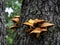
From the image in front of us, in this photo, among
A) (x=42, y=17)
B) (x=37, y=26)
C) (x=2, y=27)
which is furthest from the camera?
(x=2, y=27)

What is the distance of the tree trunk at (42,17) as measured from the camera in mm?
1952

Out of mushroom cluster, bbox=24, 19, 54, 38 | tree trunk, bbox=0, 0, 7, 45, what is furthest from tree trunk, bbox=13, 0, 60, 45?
tree trunk, bbox=0, 0, 7, 45

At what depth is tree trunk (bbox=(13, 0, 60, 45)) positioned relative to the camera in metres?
1.95

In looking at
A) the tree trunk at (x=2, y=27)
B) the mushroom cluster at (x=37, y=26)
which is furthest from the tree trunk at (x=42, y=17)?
the tree trunk at (x=2, y=27)

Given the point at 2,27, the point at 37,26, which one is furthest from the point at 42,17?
the point at 2,27

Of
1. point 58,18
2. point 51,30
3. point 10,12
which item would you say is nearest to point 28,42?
point 51,30

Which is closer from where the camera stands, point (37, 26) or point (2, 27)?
point (37, 26)

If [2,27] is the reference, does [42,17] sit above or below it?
above

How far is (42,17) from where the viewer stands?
2020mm

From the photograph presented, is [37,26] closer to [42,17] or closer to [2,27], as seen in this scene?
[42,17]

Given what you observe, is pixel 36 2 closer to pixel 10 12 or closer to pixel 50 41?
pixel 50 41

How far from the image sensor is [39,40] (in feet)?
6.45

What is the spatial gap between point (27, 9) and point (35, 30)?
0.34 meters

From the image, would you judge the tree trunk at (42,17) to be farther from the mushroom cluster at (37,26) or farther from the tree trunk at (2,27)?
the tree trunk at (2,27)
